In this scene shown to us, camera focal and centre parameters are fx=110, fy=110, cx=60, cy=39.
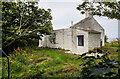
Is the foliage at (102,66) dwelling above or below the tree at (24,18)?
below

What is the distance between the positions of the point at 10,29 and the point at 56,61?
502 cm

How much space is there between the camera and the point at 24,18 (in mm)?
11000

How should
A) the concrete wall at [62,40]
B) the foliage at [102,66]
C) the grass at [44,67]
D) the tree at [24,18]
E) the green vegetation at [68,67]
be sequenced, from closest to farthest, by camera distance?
the foliage at [102,66] → the green vegetation at [68,67] → the grass at [44,67] → the tree at [24,18] → the concrete wall at [62,40]

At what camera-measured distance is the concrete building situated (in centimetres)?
1069

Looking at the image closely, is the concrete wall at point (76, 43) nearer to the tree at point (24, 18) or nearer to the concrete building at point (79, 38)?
the concrete building at point (79, 38)

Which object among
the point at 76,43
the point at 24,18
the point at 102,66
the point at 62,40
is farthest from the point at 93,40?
the point at 102,66

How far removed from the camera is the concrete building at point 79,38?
1069 centimetres

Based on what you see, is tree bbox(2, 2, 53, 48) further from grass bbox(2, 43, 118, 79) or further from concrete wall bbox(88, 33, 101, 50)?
concrete wall bbox(88, 33, 101, 50)

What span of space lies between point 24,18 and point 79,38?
5916 millimetres

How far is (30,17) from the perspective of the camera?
37.0 feet

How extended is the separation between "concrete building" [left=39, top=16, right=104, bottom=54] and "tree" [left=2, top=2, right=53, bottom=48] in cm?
224

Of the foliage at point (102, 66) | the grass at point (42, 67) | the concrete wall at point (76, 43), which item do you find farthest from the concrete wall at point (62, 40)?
the foliage at point (102, 66)

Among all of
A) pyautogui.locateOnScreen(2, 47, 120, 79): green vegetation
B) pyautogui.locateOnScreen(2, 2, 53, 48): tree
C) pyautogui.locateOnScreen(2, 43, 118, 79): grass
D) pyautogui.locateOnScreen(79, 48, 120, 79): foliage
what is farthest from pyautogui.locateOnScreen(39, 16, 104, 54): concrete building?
pyautogui.locateOnScreen(79, 48, 120, 79): foliage

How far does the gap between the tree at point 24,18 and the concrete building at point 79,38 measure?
7.36 ft
